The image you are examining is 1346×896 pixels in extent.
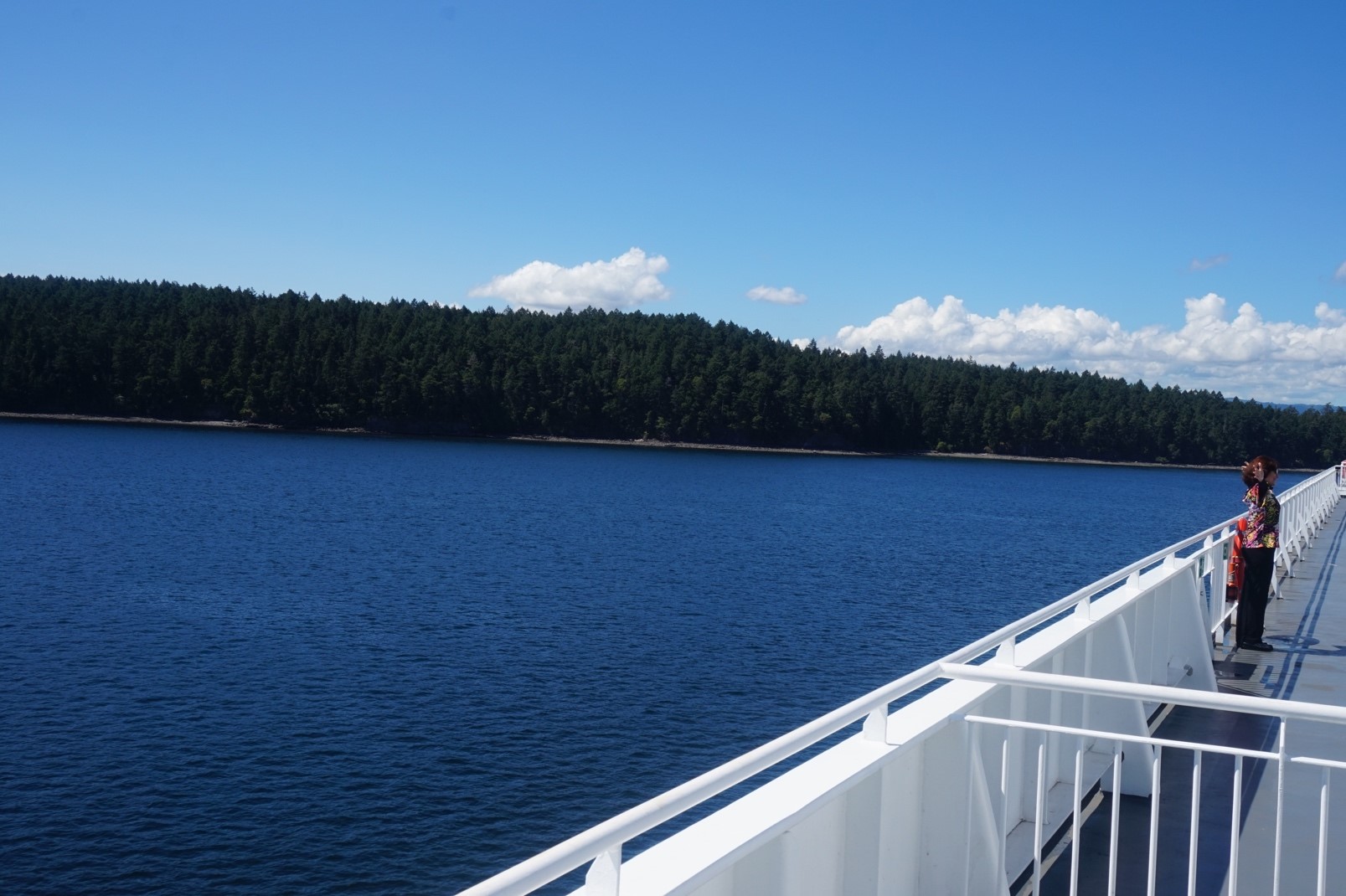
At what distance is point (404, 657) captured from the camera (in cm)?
2131

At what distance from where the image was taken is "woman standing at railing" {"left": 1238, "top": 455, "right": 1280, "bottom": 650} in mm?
9906

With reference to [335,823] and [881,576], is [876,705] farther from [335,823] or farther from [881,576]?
[881,576]

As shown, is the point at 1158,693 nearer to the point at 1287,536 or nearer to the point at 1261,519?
the point at 1261,519

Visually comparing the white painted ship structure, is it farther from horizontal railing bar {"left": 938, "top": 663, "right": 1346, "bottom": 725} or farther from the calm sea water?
the calm sea water

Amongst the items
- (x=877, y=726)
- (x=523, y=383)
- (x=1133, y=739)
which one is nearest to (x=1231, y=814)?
(x=1133, y=739)

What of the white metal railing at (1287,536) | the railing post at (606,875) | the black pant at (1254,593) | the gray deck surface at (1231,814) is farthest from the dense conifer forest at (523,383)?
the railing post at (606,875)

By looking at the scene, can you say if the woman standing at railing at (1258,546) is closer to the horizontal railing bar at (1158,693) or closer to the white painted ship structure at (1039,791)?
the white painted ship structure at (1039,791)

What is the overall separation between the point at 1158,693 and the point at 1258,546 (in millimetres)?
7534

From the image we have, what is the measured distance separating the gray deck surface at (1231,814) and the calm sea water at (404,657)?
7.74 meters

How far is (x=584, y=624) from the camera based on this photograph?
25562 mm

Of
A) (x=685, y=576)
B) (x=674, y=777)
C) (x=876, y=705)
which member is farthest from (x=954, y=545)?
(x=876, y=705)

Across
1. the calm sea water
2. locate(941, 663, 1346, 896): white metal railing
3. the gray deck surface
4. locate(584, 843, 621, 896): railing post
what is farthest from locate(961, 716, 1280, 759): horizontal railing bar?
the calm sea water

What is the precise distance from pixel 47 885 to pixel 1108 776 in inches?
419

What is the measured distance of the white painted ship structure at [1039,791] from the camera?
2736 millimetres
